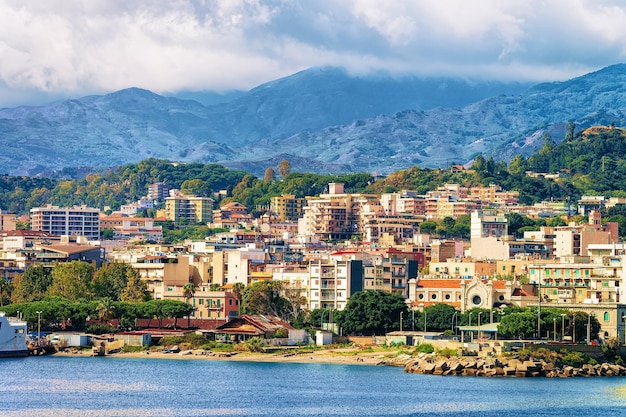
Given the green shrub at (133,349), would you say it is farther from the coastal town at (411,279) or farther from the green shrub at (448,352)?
the green shrub at (448,352)

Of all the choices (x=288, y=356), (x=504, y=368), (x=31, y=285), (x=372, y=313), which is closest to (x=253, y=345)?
(x=288, y=356)

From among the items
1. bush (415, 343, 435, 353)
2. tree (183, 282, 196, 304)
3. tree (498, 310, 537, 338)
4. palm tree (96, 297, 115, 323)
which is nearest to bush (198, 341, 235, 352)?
palm tree (96, 297, 115, 323)

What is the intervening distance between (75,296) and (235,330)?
19.8 m

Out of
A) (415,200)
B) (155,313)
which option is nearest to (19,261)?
(155,313)

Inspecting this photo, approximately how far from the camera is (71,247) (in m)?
140

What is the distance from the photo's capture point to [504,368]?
81625 mm

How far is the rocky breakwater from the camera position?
81500mm

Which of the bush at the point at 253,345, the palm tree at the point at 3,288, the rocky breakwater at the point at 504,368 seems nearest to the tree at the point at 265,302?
the bush at the point at 253,345

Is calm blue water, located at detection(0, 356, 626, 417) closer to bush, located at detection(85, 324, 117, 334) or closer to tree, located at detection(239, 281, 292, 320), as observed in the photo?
bush, located at detection(85, 324, 117, 334)

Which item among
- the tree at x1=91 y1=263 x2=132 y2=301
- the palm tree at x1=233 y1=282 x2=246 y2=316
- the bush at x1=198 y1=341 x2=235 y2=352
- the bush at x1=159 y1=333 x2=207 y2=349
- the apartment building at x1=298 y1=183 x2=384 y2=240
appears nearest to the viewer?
the bush at x1=198 y1=341 x2=235 y2=352

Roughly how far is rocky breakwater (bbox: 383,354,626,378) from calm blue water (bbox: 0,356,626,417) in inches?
41.7

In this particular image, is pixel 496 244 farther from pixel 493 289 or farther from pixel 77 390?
pixel 77 390

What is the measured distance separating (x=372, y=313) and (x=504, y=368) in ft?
55.6

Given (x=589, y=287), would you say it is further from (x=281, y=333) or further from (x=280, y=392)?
(x=280, y=392)
